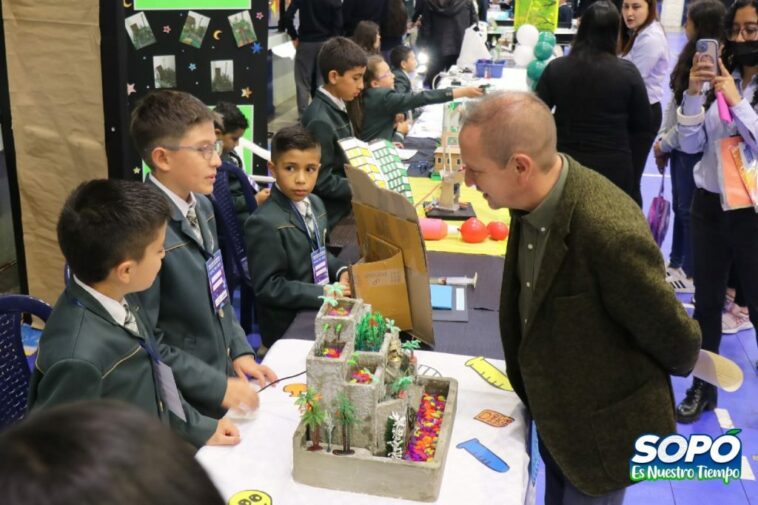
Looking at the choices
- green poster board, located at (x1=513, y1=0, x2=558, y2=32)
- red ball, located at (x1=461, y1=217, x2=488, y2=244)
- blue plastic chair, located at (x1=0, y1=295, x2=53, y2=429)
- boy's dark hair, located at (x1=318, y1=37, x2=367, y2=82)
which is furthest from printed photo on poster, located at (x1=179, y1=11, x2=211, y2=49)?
A: green poster board, located at (x1=513, y1=0, x2=558, y2=32)

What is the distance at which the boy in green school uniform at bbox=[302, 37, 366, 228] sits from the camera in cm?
354

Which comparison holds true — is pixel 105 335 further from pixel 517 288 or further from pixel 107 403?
pixel 107 403

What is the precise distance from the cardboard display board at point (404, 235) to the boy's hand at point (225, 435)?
2.16 feet

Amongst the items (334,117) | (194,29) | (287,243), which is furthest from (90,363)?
(194,29)

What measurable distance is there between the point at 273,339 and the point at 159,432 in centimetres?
213

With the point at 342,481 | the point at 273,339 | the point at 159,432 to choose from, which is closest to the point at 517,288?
the point at 342,481

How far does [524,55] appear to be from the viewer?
7.55 meters

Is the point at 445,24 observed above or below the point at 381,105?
above

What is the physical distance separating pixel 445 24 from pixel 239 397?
6.97 m

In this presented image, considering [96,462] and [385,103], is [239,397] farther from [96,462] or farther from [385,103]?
[385,103]

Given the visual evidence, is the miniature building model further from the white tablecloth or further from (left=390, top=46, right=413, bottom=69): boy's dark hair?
(left=390, top=46, right=413, bottom=69): boy's dark hair

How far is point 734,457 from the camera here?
1.94m

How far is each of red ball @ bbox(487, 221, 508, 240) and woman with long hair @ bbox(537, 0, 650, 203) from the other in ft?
3.29

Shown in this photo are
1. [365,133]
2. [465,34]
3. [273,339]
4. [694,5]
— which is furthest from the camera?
[465,34]
